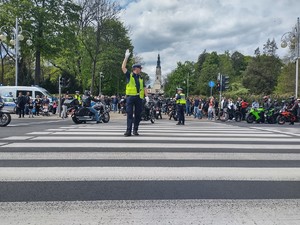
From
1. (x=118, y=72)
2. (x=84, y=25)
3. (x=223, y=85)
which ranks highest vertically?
(x=84, y=25)

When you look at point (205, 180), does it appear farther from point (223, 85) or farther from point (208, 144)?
point (223, 85)

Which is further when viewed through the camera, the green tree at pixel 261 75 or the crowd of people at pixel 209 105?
the green tree at pixel 261 75

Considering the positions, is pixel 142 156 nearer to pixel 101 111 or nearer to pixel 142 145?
pixel 142 145

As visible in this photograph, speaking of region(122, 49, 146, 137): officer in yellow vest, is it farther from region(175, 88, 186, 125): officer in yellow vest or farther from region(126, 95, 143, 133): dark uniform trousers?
region(175, 88, 186, 125): officer in yellow vest

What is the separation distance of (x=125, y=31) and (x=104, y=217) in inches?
2041

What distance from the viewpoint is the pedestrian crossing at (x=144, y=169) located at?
433cm

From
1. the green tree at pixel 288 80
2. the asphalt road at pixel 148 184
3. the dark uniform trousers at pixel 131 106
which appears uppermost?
the green tree at pixel 288 80

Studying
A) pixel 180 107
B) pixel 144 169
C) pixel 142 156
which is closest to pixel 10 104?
pixel 180 107

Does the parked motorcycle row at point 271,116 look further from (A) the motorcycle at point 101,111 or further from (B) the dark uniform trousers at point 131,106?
(B) the dark uniform trousers at point 131,106

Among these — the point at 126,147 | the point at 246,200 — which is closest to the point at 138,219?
the point at 246,200

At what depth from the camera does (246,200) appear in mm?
4062

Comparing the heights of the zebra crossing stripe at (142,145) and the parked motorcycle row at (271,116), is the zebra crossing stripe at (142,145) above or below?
below

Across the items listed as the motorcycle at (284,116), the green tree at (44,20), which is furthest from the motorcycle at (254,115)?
the green tree at (44,20)

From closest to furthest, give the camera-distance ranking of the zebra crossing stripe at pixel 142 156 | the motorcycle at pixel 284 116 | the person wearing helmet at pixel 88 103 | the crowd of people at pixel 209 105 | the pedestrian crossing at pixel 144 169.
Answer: the pedestrian crossing at pixel 144 169
the zebra crossing stripe at pixel 142 156
the person wearing helmet at pixel 88 103
the motorcycle at pixel 284 116
the crowd of people at pixel 209 105
